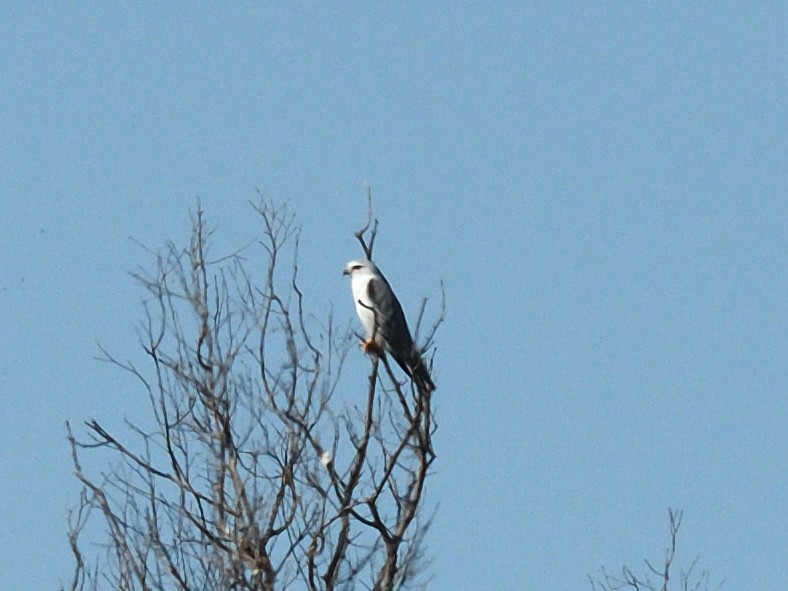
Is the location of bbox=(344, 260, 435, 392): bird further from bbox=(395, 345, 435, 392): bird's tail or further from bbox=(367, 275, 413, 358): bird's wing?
bbox=(395, 345, 435, 392): bird's tail

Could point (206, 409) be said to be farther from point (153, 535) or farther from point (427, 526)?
point (427, 526)

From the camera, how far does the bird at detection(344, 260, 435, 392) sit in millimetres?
9750

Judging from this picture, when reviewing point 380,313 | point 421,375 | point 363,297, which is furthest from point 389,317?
point 421,375

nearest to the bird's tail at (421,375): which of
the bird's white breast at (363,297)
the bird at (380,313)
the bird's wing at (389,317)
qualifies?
the bird at (380,313)

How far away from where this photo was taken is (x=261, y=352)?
24.0ft

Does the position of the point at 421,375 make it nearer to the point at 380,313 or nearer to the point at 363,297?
the point at 380,313

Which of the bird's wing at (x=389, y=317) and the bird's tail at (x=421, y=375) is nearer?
the bird's tail at (x=421, y=375)

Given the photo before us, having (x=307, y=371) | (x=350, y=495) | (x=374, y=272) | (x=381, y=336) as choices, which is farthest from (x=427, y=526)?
(x=374, y=272)

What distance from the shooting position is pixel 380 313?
1040cm

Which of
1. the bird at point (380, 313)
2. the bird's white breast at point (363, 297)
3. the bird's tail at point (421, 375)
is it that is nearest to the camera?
the bird's tail at point (421, 375)

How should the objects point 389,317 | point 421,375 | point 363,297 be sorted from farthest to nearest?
1. point 363,297
2. point 389,317
3. point 421,375

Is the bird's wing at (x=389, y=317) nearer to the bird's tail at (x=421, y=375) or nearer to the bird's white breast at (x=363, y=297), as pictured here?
the bird's white breast at (x=363, y=297)

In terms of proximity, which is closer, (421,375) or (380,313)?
(421,375)

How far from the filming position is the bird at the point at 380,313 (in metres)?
9.75
